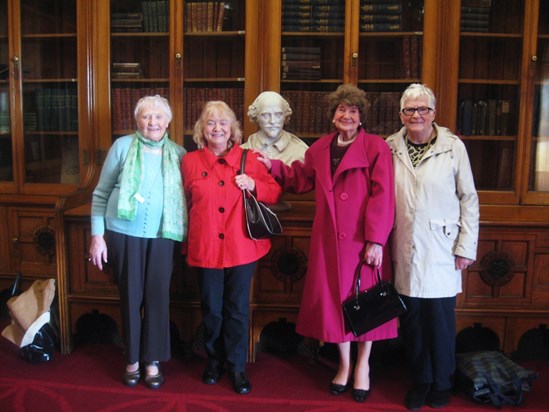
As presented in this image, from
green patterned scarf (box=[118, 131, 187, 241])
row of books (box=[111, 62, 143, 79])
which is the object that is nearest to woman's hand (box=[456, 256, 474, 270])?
green patterned scarf (box=[118, 131, 187, 241])

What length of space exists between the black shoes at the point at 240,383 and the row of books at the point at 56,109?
1.76 metres

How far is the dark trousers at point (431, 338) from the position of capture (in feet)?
7.28

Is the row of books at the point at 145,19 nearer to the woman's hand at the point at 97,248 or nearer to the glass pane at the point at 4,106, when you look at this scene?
the glass pane at the point at 4,106

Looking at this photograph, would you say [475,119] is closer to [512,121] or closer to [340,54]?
[512,121]

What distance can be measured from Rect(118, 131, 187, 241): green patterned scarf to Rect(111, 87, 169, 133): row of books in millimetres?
885

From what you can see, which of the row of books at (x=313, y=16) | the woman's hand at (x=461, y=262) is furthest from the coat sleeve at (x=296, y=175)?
the row of books at (x=313, y=16)

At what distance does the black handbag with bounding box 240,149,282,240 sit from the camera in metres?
2.26

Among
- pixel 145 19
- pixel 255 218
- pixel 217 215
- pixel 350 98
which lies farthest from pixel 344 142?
pixel 145 19

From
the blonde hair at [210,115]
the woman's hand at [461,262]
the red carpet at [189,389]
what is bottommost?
the red carpet at [189,389]

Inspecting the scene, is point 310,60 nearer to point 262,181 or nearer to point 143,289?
point 262,181

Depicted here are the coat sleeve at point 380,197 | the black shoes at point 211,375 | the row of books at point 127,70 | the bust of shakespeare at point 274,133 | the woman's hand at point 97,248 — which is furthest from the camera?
the row of books at point 127,70

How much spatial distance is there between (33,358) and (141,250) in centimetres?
91

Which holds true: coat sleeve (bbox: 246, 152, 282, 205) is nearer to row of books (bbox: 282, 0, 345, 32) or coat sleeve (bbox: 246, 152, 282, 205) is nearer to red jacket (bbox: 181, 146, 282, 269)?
red jacket (bbox: 181, 146, 282, 269)

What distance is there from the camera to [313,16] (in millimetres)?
2996
